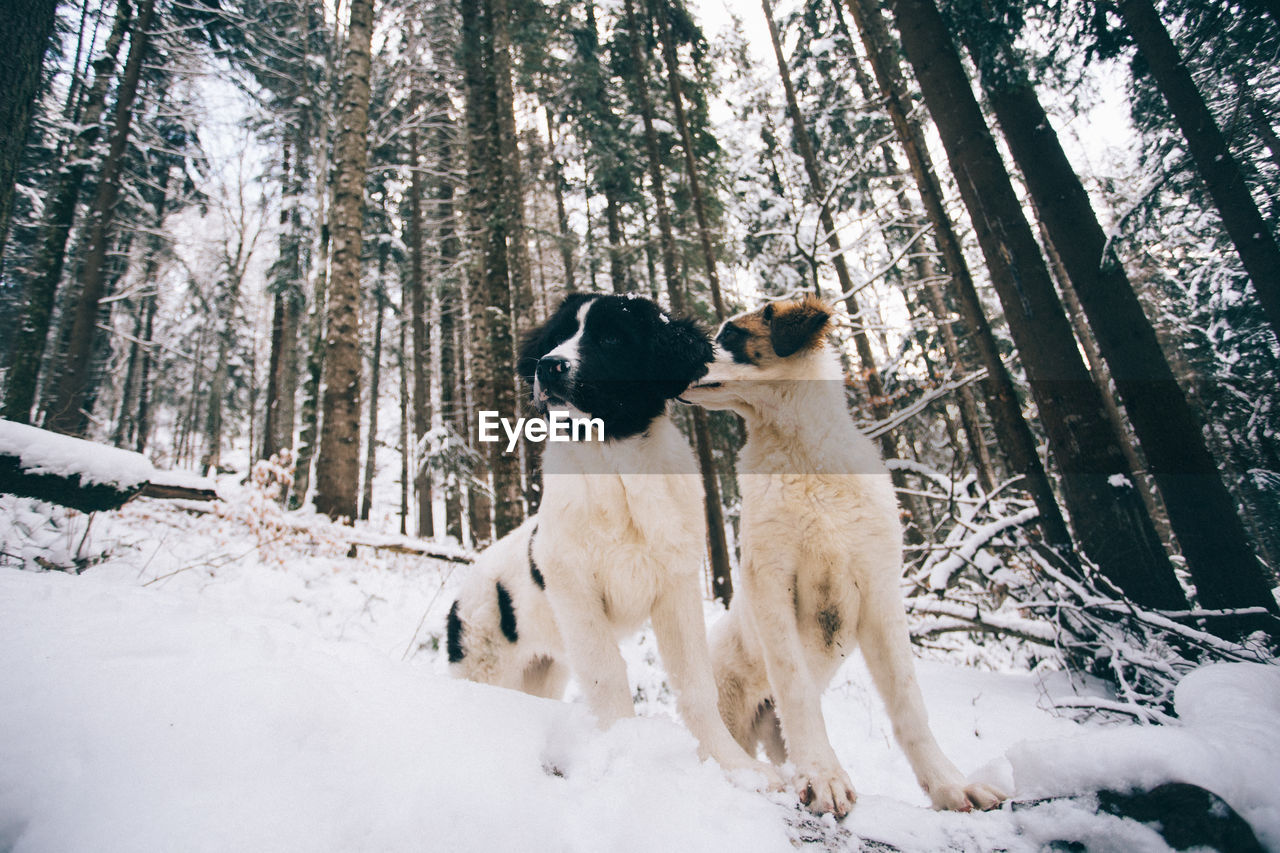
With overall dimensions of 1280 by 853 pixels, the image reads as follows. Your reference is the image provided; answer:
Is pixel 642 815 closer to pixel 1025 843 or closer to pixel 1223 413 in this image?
pixel 1025 843

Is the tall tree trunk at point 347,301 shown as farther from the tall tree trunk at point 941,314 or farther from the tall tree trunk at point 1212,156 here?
the tall tree trunk at point 1212,156

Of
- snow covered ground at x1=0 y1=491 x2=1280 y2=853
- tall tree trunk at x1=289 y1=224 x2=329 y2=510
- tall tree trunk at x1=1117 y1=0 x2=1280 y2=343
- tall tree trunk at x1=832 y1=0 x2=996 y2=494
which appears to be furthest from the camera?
tall tree trunk at x1=289 y1=224 x2=329 y2=510

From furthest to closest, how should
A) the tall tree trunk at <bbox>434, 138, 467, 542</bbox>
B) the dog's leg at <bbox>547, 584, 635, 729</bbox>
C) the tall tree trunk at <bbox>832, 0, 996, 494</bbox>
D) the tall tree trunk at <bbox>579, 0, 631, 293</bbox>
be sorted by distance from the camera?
the tall tree trunk at <bbox>434, 138, 467, 542</bbox>
the tall tree trunk at <bbox>579, 0, 631, 293</bbox>
the tall tree trunk at <bbox>832, 0, 996, 494</bbox>
the dog's leg at <bbox>547, 584, 635, 729</bbox>

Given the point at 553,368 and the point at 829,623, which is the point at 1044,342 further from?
the point at 553,368

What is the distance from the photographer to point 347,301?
7316mm

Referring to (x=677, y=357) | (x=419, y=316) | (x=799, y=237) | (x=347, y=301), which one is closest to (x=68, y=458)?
(x=677, y=357)

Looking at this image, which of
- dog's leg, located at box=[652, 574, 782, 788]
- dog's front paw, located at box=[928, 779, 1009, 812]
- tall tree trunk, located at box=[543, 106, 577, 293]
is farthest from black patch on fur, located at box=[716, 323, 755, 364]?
tall tree trunk, located at box=[543, 106, 577, 293]

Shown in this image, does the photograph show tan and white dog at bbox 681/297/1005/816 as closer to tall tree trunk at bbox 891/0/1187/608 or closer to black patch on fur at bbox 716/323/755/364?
black patch on fur at bbox 716/323/755/364

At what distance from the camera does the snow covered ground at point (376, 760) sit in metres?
1.02

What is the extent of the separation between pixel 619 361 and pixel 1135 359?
5.02 metres

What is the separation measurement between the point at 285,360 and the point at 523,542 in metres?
16.3

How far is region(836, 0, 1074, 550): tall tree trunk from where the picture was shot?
14.8 ft

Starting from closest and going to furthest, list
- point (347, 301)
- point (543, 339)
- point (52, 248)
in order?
point (543, 339)
point (347, 301)
point (52, 248)

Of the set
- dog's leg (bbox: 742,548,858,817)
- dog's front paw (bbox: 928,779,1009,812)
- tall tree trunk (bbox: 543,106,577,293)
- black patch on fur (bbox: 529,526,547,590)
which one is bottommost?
dog's front paw (bbox: 928,779,1009,812)
